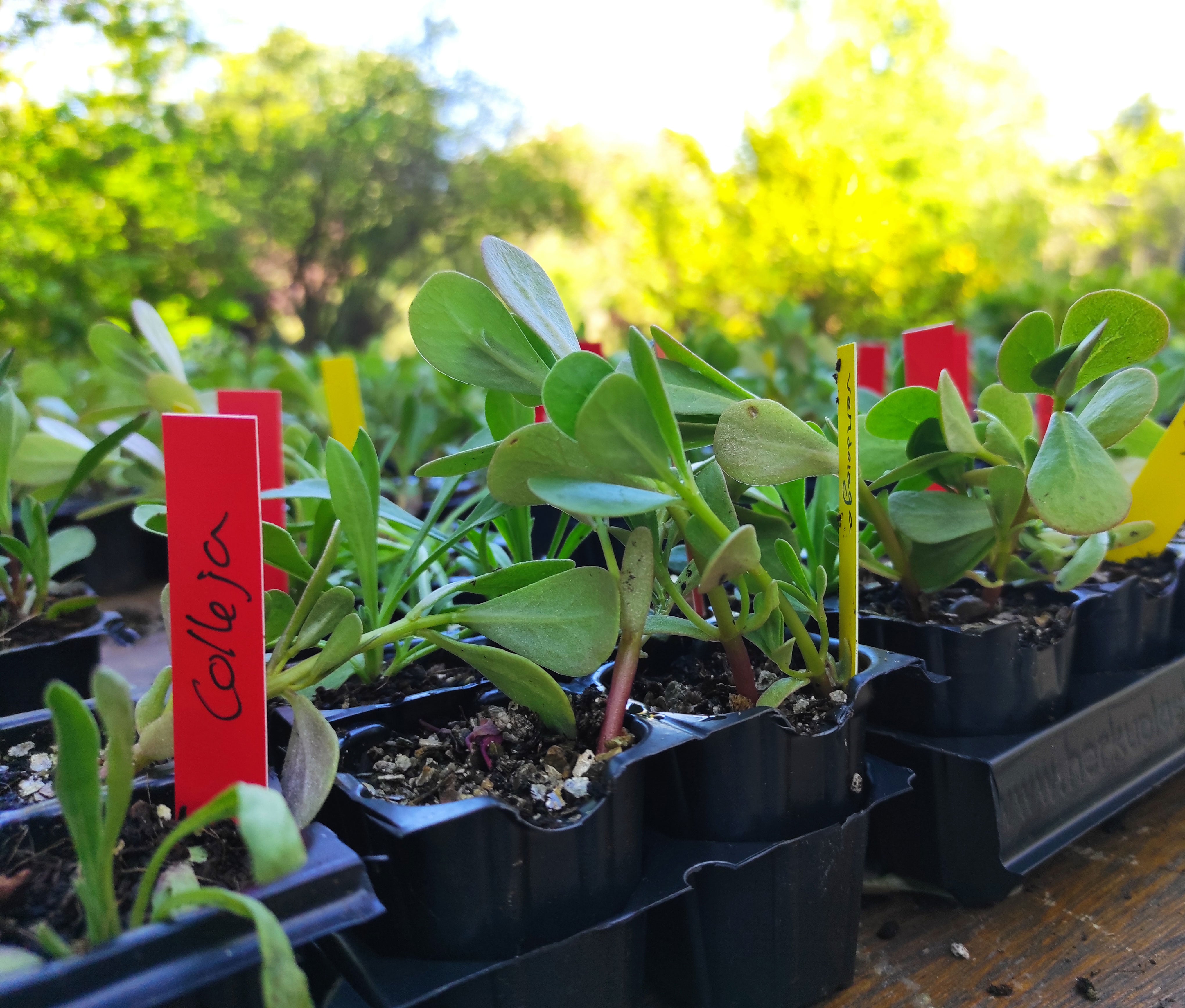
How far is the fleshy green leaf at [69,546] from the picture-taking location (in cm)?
84

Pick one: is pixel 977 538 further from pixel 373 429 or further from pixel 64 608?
pixel 373 429

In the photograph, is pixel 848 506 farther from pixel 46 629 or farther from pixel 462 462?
pixel 46 629

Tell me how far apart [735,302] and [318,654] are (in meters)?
2.80

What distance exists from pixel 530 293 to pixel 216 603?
245 mm

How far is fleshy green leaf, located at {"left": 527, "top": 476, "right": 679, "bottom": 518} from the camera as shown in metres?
A: 0.42

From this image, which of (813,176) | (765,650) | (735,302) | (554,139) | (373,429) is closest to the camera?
(765,650)

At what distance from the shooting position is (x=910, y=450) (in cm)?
67

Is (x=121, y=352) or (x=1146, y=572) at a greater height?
(x=121, y=352)

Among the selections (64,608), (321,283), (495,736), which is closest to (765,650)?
(495,736)

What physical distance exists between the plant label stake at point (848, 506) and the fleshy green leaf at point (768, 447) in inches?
0.6

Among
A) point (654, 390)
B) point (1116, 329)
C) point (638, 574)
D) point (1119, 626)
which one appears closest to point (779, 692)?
point (638, 574)

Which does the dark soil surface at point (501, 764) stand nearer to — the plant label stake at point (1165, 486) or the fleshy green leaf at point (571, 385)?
the fleshy green leaf at point (571, 385)

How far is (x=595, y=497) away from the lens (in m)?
0.43

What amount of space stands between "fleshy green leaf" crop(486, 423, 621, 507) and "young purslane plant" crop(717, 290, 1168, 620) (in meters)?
0.07
